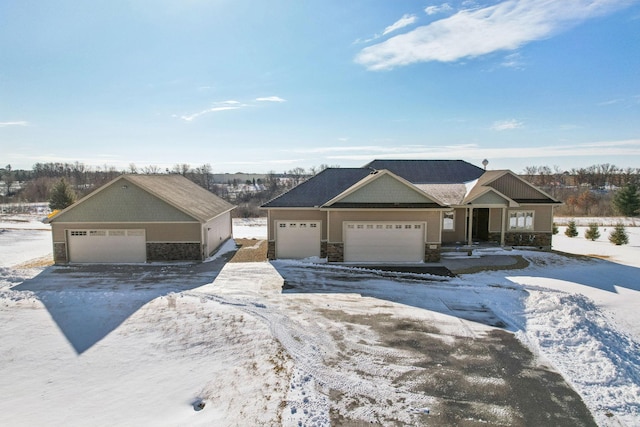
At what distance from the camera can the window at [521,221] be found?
20.3 meters

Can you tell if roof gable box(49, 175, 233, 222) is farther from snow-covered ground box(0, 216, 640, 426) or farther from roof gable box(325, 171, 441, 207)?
roof gable box(325, 171, 441, 207)

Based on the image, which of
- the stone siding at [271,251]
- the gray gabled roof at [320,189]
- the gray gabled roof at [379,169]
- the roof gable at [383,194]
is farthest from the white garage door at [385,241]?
the stone siding at [271,251]

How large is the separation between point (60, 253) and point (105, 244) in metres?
2.10

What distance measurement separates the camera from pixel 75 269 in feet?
53.9

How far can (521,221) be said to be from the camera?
20.3m

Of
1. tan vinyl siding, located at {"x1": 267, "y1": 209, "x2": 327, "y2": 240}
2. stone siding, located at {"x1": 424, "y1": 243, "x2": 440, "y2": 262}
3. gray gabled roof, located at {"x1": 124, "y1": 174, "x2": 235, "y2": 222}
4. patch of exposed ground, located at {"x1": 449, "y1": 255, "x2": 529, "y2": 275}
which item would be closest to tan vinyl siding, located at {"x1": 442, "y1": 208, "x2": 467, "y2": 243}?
stone siding, located at {"x1": 424, "y1": 243, "x2": 440, "y2": 262}

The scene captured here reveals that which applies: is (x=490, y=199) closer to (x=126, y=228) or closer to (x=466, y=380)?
(x=466, y=380)

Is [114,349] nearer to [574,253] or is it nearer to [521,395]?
[521,395]

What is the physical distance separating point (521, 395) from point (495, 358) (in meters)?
1.42

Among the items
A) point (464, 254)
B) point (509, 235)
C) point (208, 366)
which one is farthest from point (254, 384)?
point (509, 235)

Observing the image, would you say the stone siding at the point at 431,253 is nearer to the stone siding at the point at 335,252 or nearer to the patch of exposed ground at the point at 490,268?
the patch of exposed ground at the point at 490,268

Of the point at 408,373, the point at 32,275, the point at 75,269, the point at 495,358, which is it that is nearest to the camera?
the point at 408,373

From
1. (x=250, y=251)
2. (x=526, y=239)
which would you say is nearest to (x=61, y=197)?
(x=250, y=251)

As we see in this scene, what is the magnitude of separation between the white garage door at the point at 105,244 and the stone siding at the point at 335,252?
8.56 metres
